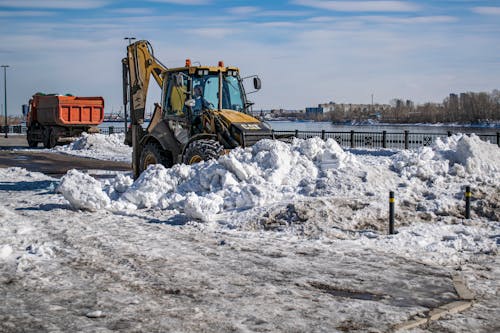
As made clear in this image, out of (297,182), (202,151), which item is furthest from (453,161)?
(202,151)

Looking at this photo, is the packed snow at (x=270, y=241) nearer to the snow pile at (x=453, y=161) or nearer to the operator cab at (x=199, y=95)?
the snow pile at (x=453, y=161)

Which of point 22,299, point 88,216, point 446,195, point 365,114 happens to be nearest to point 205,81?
point 88,216

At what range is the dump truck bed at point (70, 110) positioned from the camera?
126 ft

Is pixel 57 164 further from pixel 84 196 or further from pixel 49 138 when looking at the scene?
pixel 84 196

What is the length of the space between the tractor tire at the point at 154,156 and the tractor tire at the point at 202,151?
1405 mm

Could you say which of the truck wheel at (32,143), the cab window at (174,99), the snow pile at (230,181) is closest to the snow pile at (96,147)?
the truck wheel at (32,143)

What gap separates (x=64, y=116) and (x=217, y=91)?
79.0ft

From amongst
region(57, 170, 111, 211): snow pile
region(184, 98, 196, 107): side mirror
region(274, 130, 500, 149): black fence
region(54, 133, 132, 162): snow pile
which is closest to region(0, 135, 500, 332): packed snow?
region(57, 170, 111, 211): snow pile

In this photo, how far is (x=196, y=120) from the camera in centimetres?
1650

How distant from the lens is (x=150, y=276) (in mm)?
8562

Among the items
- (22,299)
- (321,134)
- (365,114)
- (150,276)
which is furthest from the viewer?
(365,114)

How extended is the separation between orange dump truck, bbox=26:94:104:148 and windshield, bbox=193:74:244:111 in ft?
77.6

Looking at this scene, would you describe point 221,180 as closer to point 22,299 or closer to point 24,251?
point 24,251

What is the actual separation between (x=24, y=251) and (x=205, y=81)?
7.81 meters
